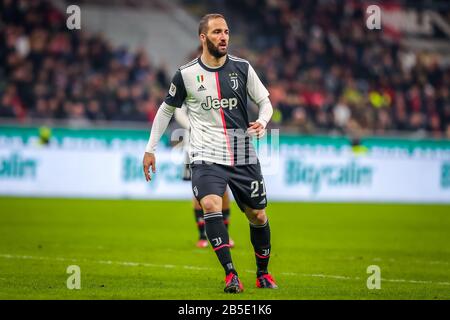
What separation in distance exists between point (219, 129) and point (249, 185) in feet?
1.98

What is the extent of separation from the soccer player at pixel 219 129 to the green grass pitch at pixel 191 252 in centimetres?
83

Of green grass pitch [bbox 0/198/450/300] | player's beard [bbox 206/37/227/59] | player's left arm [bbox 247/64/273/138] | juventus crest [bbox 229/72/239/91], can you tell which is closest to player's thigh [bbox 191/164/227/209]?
player's left arm [bbox 247/64/273/138]

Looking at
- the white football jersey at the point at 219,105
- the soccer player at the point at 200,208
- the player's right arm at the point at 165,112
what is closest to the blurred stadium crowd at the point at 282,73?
the soccer player at the point at 200,208

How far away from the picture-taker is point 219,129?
9039 millimetres

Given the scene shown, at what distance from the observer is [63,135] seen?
22.2 meters

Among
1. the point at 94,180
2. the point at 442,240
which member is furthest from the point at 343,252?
the point at 94,180

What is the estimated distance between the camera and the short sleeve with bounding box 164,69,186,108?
29.8 feet

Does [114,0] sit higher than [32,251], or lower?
higher

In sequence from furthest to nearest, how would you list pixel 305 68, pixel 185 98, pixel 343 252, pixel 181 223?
1. pixel 305 68
2. pixel 181 223
3. pixel 343 252
4. pixel 185 98

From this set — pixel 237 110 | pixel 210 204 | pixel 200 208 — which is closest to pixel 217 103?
pixel 237 110

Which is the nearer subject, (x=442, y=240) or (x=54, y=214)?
(x=442, y=240)

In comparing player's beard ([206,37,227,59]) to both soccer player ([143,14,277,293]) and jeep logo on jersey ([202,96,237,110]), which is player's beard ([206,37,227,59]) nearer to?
soccer player ([143,14,277,293])
